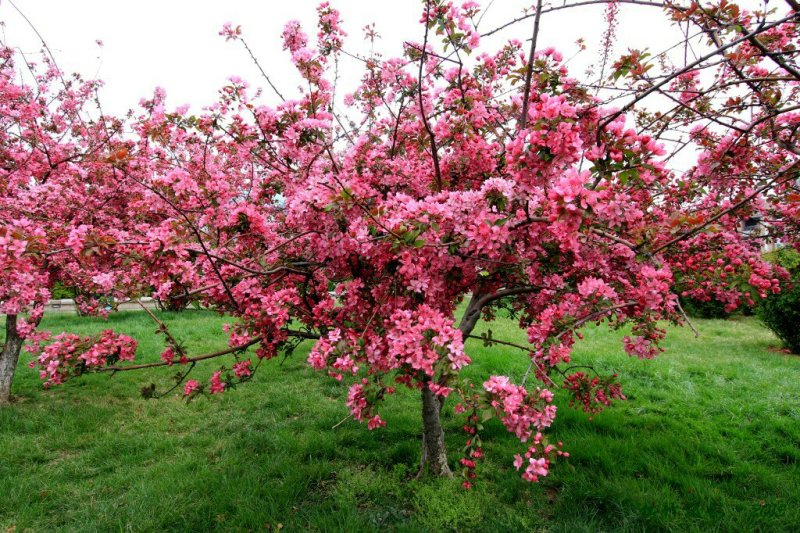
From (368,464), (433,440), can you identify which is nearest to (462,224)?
(433,440)

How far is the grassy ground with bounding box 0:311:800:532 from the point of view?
2885 mm

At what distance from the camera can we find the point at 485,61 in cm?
346

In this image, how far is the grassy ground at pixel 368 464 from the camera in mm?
2885

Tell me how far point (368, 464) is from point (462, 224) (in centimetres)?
249

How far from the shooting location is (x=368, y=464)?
3.66 meters

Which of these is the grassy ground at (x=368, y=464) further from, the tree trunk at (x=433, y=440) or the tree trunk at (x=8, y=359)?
the tree trunk at (x=8, y=359)

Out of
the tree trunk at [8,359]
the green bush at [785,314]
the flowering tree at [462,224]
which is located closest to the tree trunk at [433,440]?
the flowering tree at [462,224]

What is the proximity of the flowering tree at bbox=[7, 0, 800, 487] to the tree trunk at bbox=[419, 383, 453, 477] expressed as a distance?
0.02 metres

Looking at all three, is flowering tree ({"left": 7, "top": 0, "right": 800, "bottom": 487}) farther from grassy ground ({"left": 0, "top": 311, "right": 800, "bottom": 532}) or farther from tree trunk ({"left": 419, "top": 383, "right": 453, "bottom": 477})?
grassy ground ({"left": 0, "top": 311, "right": 800, "bottom": 532})

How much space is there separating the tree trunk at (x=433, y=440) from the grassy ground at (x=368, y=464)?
137 mm

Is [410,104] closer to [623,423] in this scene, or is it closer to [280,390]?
[623,423]

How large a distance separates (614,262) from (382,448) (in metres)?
2.53

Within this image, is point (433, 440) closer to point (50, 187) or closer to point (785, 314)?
point (50, 187)

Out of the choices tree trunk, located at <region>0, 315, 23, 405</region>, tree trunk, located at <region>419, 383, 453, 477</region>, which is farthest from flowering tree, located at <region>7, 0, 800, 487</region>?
tree trunk, located at <region>0, 315, 23, 405</region>
